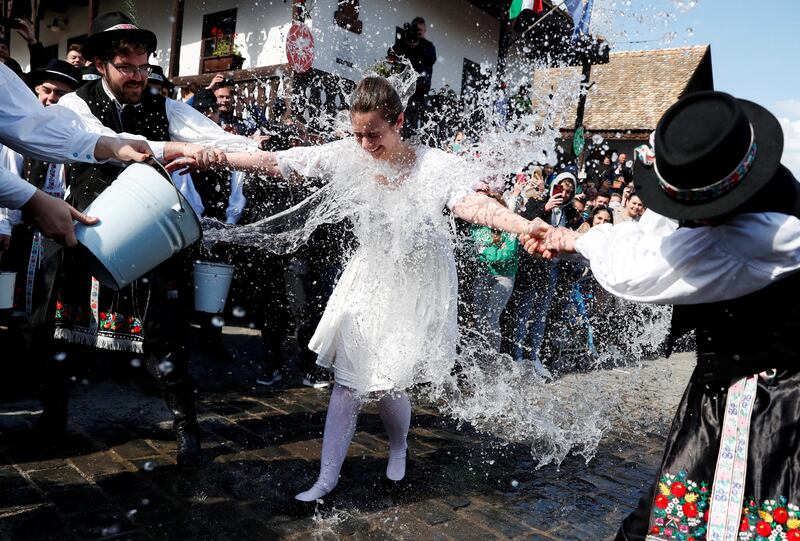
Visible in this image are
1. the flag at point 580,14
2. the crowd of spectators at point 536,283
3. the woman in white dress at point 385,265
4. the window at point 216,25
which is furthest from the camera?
the flag at point 580,14

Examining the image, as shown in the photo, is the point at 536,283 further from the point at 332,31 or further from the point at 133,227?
the point at 332,31

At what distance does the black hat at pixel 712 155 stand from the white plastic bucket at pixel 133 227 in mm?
2021

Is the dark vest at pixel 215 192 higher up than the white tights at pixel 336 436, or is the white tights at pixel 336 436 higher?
the dark vest at pixel 215 192

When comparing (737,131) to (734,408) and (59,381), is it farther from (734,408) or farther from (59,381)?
(59,381)

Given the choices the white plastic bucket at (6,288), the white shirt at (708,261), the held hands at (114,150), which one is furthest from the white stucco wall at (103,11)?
the white shirt at (708,261)

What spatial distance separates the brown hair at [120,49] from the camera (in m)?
3.38

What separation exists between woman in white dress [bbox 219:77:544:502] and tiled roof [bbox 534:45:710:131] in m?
19.0

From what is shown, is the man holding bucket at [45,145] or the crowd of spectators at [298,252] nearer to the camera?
the man holding bucket at [45,145]

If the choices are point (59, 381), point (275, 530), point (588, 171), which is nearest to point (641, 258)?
point (275, 530)

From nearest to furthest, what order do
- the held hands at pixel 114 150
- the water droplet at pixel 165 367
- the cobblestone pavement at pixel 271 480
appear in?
the cobblestone pavement at pixel 271 480, the held hands at pixel 114 150, the water droplet at pixel 165 367

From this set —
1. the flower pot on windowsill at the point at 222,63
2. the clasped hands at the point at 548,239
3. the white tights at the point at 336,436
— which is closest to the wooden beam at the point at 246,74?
the flower pot on windowsill at the point at 222,63

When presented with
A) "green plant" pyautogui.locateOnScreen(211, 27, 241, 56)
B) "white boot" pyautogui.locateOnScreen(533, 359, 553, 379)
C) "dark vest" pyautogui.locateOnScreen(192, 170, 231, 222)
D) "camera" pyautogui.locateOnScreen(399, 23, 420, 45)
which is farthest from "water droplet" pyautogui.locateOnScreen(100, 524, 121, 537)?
"green plant" pyautogui.locateOnScreen(211, 27, 241, 56)

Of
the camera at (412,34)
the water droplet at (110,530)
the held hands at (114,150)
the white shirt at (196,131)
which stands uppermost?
the camera at (412,34)

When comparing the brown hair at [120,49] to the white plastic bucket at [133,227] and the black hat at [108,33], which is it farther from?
the white plastic bucket at [133,227]
